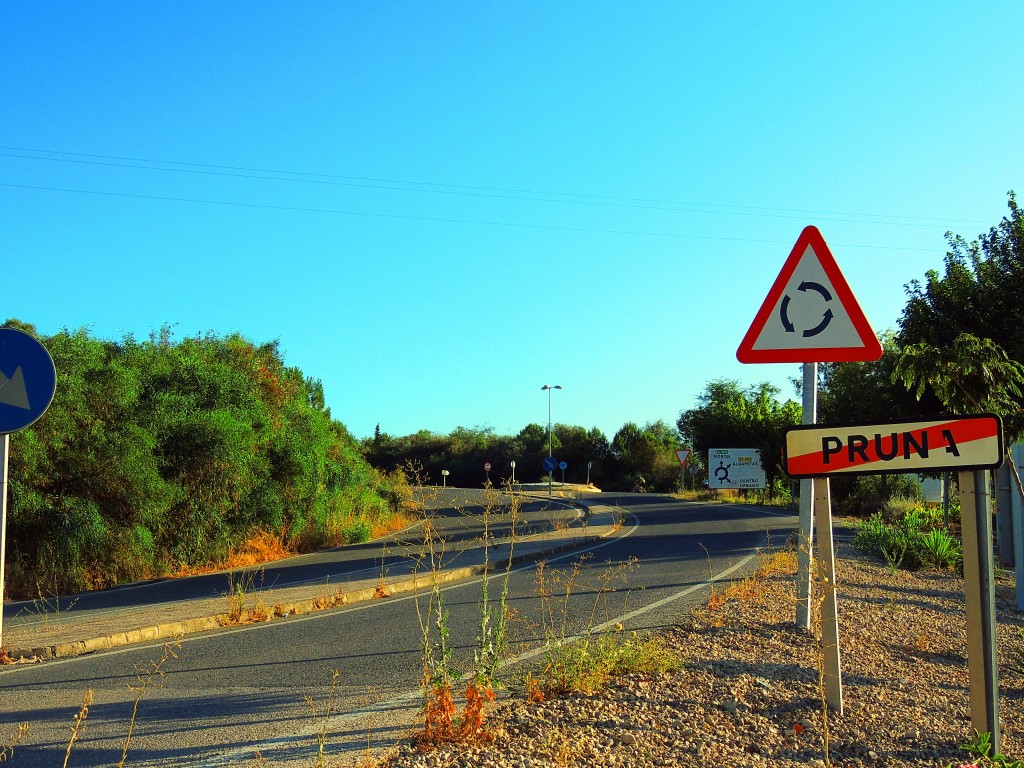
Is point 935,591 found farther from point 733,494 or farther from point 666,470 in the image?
point 666,470

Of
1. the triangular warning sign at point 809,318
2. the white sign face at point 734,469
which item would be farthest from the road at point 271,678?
the white sign face at point 734,469

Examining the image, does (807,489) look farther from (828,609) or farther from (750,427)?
(750,427)

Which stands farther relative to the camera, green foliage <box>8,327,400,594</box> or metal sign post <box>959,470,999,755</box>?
green foliage <box>8,327,400,594</box>

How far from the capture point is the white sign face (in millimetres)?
37625

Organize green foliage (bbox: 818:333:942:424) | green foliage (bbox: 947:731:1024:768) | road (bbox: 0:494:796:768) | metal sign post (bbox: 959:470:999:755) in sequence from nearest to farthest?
green foliage (bbox: 947:731:1024:768)
metal sign post (bbox: 959:470:999:755)
road (bbox: 0:494:796:768)
green foliage (bbox: 818:333:942:424)

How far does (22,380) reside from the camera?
25.2 feet

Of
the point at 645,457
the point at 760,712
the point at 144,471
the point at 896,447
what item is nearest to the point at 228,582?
the point at 144,471

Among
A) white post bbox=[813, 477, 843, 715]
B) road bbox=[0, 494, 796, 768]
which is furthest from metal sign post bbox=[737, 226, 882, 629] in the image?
road bbox=[0, 494, 796, 768]

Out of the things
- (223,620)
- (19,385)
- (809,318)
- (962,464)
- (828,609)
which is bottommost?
(223,620)

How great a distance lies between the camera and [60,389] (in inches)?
510

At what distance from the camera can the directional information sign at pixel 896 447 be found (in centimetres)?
442

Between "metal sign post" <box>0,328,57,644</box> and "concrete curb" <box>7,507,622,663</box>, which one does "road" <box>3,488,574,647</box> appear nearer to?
"concrete curb" <box>7,507,622,663</box>

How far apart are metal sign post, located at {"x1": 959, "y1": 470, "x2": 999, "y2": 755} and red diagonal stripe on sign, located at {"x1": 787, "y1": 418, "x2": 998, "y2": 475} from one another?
0.20 metres

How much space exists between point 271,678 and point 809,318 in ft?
15.1
